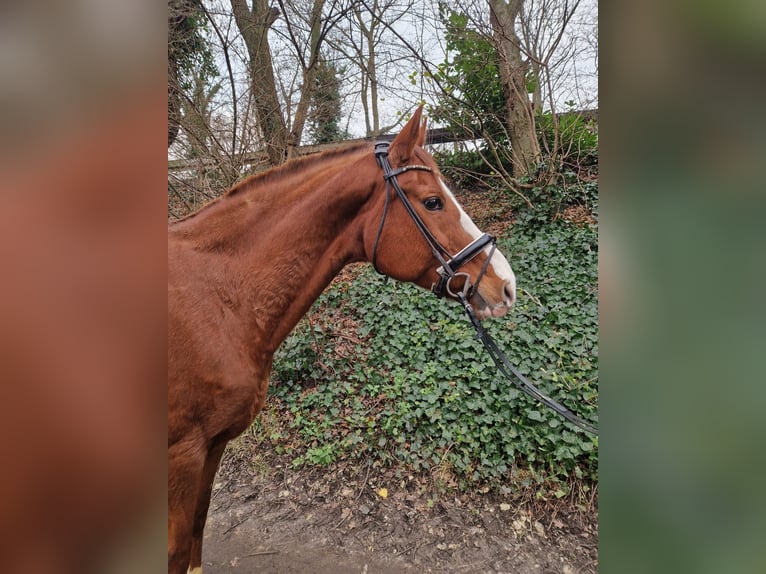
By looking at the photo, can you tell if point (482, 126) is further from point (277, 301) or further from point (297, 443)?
point (297, 443)

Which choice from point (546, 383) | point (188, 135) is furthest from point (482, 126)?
point (188, 135)

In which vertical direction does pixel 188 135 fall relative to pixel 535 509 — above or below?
above

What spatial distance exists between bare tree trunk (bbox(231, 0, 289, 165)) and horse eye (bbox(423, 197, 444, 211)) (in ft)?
10.2

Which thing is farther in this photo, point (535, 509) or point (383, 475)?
point (383, 475)

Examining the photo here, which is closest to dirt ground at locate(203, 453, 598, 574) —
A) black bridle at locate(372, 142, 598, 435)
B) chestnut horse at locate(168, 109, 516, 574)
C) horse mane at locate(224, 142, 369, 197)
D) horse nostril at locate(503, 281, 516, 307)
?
chestnut horse at locate(168, 109, 516, 574)

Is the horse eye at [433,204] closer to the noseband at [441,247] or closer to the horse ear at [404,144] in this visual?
the noseband at [441,247]

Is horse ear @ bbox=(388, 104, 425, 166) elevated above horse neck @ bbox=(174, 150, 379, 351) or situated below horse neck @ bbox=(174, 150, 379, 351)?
above

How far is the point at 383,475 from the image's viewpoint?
A: 2859 mm

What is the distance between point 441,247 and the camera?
1.44 m

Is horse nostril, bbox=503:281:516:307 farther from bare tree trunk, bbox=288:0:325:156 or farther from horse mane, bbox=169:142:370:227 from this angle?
bare tree trunk, bbox=288:0:325:156

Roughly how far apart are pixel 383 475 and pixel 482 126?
4057mm

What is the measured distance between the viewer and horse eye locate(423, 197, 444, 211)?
1.47 meters

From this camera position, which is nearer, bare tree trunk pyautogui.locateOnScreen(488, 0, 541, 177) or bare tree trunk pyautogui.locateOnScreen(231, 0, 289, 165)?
bare tree trunk pyautogui.locateOnScreen(488, 0, 541, 177)
